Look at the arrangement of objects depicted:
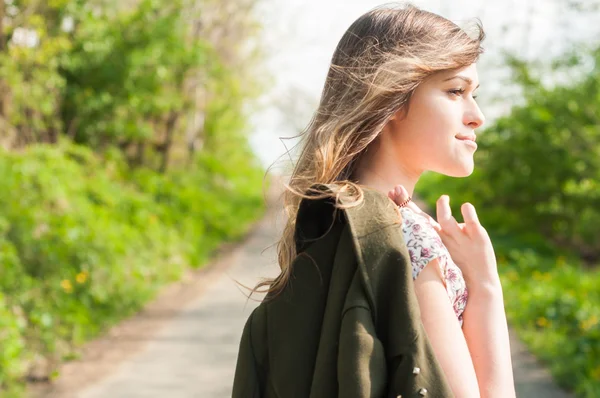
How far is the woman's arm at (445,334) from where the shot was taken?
1.72m

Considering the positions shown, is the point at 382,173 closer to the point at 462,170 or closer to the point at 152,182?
the point at 462,170

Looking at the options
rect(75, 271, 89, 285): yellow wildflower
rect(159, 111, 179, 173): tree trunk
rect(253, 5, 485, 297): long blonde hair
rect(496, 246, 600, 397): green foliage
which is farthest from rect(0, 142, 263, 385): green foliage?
rect(253, 5, 485, 297): long blonde hair

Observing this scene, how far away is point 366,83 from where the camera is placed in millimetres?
1975

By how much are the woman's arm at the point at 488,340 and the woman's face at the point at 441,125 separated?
0.30 meters

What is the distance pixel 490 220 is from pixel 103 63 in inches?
348

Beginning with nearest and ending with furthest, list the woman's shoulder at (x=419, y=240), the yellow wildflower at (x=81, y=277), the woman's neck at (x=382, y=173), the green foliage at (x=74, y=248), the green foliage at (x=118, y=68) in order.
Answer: the woman's shoulder at (x=419, y=240) → the woman's neck at (x=382, y=173) → the green foliage at (x=74, y=248) → the yellow wildflower at (x=81, y=277) → the green foliage at (x=118, y=68)

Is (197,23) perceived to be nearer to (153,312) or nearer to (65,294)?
(153,312)

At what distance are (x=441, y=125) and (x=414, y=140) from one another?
0.07 meters

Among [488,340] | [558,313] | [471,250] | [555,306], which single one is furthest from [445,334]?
[555,306]

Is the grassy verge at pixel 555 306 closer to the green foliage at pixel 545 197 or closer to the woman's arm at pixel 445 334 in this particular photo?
the green foliage at pixel 545 197

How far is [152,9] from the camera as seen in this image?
1344 centimetres

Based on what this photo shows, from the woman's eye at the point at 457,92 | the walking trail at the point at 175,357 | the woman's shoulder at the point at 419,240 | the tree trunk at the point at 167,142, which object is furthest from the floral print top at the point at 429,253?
the tree trunk at the point at 167,142

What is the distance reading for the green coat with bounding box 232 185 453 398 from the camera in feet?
5.49

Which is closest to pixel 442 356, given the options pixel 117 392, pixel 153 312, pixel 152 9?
pixel 117 392
